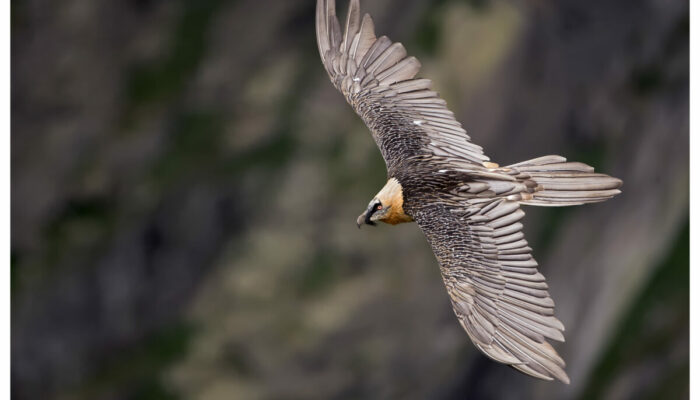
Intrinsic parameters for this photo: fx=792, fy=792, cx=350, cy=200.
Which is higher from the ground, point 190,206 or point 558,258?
point 190,206

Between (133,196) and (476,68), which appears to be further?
(133,196)

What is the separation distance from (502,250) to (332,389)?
5337mm

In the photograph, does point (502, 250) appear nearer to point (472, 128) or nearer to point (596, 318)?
point (472, 128)

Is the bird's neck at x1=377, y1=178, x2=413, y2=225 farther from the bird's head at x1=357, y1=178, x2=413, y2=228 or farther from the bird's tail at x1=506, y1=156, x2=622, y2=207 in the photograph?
the bird's tail at x1=506, y1=156, x2=622, y2=207

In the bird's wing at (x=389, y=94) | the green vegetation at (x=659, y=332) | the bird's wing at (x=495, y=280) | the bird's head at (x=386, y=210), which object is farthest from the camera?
the green vegetation at (x=659, y=332)

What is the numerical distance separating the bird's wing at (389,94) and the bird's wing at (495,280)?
0.24 metres

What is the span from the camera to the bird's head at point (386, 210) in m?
2.58

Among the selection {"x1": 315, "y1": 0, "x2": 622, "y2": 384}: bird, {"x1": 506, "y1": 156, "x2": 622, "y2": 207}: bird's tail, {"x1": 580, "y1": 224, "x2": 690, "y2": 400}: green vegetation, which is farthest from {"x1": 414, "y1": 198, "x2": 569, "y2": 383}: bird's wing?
{"x1": 580, "y1": 224, "x2": 690, "y2": 400}: green vegetation

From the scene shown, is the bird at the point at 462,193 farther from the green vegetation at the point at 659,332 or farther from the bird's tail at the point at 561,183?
the green vegetation at the point at 659,332

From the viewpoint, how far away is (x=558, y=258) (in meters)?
6.95

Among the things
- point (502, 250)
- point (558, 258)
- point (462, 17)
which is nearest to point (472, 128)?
point (462, 17)

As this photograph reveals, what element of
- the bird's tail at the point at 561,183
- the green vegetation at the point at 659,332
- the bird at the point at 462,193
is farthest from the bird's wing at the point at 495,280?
the green vegetation at the point at 659,332

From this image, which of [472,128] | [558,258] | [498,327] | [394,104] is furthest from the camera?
[558,258]

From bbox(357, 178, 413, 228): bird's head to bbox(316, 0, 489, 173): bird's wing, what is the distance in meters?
0.22
